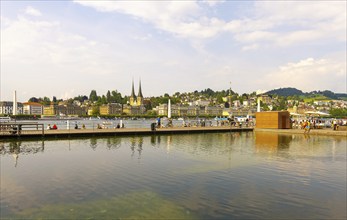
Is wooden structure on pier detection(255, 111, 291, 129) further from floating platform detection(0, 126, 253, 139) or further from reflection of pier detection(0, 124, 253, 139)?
reflection of pier detection(0, 124, 253, 139)

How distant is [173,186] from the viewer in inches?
555

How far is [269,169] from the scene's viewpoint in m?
17.9

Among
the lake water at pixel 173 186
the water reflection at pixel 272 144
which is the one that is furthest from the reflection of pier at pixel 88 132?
the water reflection at pixel 272 144

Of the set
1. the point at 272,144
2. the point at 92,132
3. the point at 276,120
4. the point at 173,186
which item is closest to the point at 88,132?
the point at 92,132

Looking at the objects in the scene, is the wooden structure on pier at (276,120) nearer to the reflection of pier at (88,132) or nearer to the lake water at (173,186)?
the reflection of pier at (88,132)

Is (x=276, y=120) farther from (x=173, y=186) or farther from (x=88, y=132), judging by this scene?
(x=173, y=186)

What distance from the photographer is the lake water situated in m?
10.7

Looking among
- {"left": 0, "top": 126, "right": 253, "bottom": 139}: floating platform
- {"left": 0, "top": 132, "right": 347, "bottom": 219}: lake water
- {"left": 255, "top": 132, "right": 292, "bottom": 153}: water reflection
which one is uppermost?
{"left": 0, "top": 126, "right": 253, "bottom": 139}: floating platform

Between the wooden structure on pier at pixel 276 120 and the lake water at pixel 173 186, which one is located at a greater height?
the wooden structure on pier at pixel 276 120

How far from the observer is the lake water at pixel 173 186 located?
10727 millimetres

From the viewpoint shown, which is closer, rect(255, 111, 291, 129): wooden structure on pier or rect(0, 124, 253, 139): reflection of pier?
rect(0, 124, 253, 139): reflection of pier

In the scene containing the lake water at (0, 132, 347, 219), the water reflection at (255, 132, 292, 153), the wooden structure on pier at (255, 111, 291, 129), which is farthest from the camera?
the wooden structure on pier at (255, 111, 291, 129)

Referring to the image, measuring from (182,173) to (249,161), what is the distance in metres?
6.25

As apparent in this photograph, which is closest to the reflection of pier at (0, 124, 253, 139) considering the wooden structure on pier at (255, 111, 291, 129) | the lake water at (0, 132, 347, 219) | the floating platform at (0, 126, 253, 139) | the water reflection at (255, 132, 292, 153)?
the floating platform at (0, 126, 253, 139)
